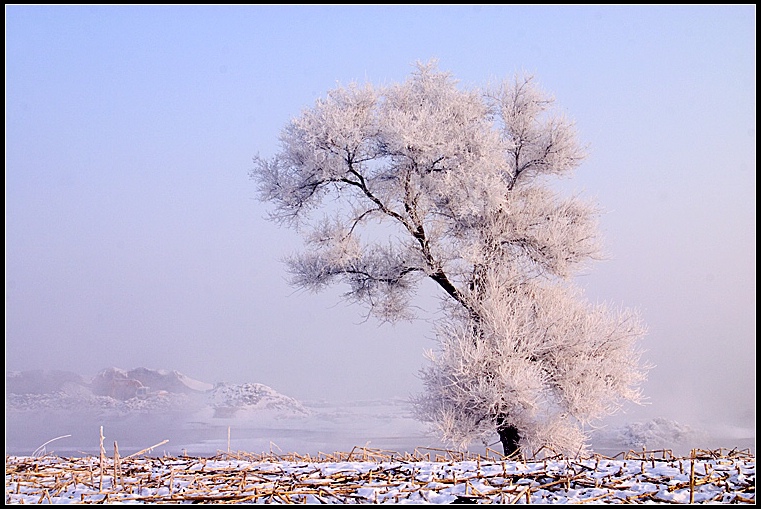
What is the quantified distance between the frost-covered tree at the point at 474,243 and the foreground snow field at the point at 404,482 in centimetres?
470

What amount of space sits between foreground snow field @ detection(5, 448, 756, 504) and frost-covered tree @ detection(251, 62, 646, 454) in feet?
15.4

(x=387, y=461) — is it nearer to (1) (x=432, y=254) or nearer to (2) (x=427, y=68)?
(1) (x=432, y=254)

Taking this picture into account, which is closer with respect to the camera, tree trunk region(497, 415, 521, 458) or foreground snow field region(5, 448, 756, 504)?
foreground snow field region(5, 448, 756, 504)

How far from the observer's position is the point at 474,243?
9359 millimetres

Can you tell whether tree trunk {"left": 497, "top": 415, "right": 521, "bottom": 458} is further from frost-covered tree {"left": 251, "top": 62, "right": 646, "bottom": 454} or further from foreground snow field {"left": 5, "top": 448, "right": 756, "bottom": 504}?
foreground snow field {"left": 5, "top": 448, "right": 756, "bottom": 504}

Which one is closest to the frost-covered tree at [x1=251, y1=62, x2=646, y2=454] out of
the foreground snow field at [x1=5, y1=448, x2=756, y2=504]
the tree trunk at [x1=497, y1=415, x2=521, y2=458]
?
the tree trunk at [x1=497, y1=415, x2=521, y2=458]

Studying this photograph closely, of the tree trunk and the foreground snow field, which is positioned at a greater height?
the foreground snow field

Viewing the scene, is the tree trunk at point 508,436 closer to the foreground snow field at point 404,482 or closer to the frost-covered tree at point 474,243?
the frost-covered tree at point 474,243

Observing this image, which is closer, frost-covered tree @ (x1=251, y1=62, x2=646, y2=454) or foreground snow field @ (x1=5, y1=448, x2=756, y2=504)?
foreground snow field @ (x1=5, y1=448, x2=756, y2=504)

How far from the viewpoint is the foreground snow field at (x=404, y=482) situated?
10.6 ft

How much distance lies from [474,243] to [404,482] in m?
6.05

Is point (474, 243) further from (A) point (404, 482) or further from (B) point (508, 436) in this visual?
(A) point (404, 482)

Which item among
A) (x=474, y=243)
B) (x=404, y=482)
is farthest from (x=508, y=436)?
→ (x=404, y=482)

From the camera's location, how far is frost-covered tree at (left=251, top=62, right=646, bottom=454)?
9.14 metres
